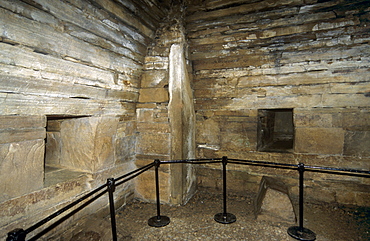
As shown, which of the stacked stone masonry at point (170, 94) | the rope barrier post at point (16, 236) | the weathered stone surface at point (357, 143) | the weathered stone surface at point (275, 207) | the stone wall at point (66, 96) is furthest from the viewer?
the weathered stone surface at point (357, 143)

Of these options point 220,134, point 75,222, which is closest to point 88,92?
point 75,222

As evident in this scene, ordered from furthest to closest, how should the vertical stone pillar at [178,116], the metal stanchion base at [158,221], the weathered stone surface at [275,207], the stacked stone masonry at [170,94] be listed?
the vertical stone pillar at [178,116] < the metal stanchion base at [158,221] < the weathered stone surface at [275,207] < the stacked stone masonry at [170,94]

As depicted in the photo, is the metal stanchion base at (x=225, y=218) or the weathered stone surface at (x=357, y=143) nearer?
the metal stanchion base at (x=225, y=218)

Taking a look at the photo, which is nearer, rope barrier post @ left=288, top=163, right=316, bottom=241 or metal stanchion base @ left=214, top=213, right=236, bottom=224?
rope barrier post @ left=288, top=163, right=316, bottom=241

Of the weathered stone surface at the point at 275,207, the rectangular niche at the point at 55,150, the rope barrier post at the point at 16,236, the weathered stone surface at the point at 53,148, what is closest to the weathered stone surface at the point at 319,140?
the weathered stone surface at the point at 275,207

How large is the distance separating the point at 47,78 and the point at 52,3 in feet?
2.69

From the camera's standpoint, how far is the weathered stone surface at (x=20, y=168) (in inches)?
88.9

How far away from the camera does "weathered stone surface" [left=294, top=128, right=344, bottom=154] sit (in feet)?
12.0

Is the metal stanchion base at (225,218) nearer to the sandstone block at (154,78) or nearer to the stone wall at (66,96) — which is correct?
the stone wall at (66,96)

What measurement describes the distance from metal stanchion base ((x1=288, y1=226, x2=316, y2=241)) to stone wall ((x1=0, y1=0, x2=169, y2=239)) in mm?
2822

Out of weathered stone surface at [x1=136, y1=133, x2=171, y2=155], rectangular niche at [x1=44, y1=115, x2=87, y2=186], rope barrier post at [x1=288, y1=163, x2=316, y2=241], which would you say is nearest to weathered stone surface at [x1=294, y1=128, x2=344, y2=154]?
Result: rope barrier post at [x1=288, y1=163, x2=316, y2=241]

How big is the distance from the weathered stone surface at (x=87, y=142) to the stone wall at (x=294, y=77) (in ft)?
7.00

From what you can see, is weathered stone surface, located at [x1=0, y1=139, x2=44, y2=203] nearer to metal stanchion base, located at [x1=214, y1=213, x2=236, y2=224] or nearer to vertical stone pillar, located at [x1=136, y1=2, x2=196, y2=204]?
vertical stone pillar, located at [x1=136, y1=2, x2=196, y2=204]

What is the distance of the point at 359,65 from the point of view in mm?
3426
